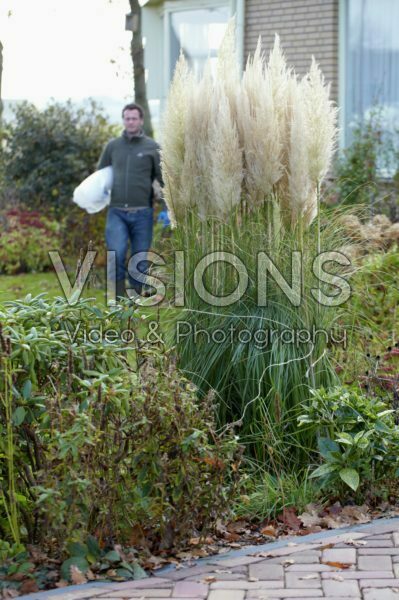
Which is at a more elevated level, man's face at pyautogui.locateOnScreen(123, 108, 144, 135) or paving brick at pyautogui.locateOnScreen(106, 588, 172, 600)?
man's face at pyautogui.locateOnScreen(123, 108, 144, 135)

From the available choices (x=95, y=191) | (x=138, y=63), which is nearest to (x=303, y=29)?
(x=138, y=63)

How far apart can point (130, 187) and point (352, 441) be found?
572 cm

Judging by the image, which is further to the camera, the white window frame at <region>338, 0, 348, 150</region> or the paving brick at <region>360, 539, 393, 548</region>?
the white window frame at <region>338, 0, 348, 150</region>

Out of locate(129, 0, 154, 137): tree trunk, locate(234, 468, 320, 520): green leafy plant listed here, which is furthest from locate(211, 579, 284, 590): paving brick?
locate(129, 0, 154, 137): tree trunk

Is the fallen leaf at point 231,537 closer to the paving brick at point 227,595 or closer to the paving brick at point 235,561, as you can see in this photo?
the paving brick at point 235,561

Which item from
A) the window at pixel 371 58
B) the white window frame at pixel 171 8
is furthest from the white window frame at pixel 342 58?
the white window frame at pixel 171 8

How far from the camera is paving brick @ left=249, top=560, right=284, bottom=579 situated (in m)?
3.63

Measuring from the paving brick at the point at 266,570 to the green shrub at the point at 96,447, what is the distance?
33 cm

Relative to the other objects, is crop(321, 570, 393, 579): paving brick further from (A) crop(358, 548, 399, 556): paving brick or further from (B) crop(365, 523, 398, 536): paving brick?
(B) crop(365, 523, 398, 536): paving brick

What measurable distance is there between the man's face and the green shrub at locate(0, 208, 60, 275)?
3.99 m

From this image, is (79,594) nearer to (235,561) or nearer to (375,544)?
(235,561)

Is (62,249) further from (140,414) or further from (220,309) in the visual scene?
(140,414)

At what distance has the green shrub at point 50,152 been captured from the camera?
46.2ft

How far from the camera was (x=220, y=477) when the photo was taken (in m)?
3.97
